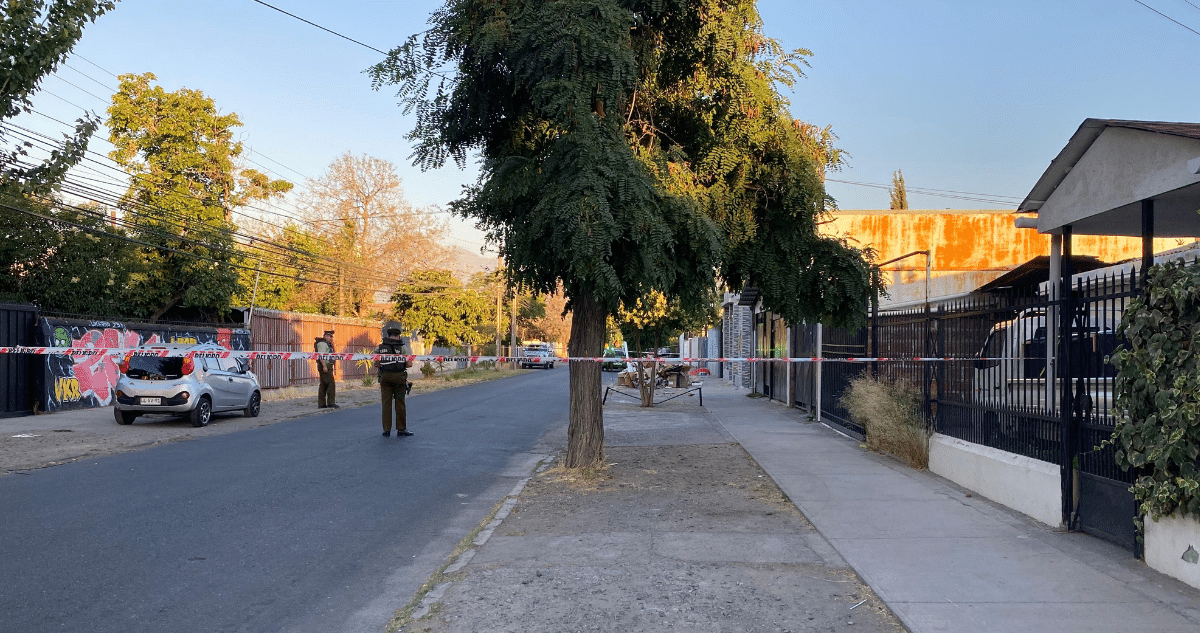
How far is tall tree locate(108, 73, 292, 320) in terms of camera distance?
28.5 meters

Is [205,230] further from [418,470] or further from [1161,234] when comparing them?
[1161,234]

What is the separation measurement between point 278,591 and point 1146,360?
589 centimetres

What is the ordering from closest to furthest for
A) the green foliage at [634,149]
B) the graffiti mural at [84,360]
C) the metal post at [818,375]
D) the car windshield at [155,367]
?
the green foliage at [634,149] < the car windshield at [155,367] < the metal post at [818,375] < the graffiti mural at [84,360]

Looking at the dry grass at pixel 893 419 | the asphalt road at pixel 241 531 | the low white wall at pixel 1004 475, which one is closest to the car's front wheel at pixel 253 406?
the asphalt road at pixel 241 531

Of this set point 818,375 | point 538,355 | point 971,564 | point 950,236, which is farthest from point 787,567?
point 538,355

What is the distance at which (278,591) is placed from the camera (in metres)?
5.77

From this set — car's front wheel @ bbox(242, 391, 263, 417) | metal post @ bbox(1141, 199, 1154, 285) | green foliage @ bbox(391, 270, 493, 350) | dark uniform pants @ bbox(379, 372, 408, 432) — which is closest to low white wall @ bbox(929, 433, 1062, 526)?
metal post @ bbox(1141, 199, 1154, 285)

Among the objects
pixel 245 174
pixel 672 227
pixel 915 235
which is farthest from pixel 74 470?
pixel 245 174

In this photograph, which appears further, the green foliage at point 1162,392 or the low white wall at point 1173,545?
the low white wall at point 1173,545

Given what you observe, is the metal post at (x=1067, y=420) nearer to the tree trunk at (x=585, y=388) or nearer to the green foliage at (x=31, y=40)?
the tree trunk at (x=585, y=388)

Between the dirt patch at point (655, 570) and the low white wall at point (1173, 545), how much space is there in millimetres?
2010

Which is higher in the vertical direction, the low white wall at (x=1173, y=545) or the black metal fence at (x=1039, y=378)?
the black metal fence at (x=1039, y=378)

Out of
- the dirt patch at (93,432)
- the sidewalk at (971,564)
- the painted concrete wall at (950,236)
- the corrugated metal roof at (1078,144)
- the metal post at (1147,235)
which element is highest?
the painted concrete wall at (950,236)

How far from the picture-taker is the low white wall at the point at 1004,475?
7582 millimetres
